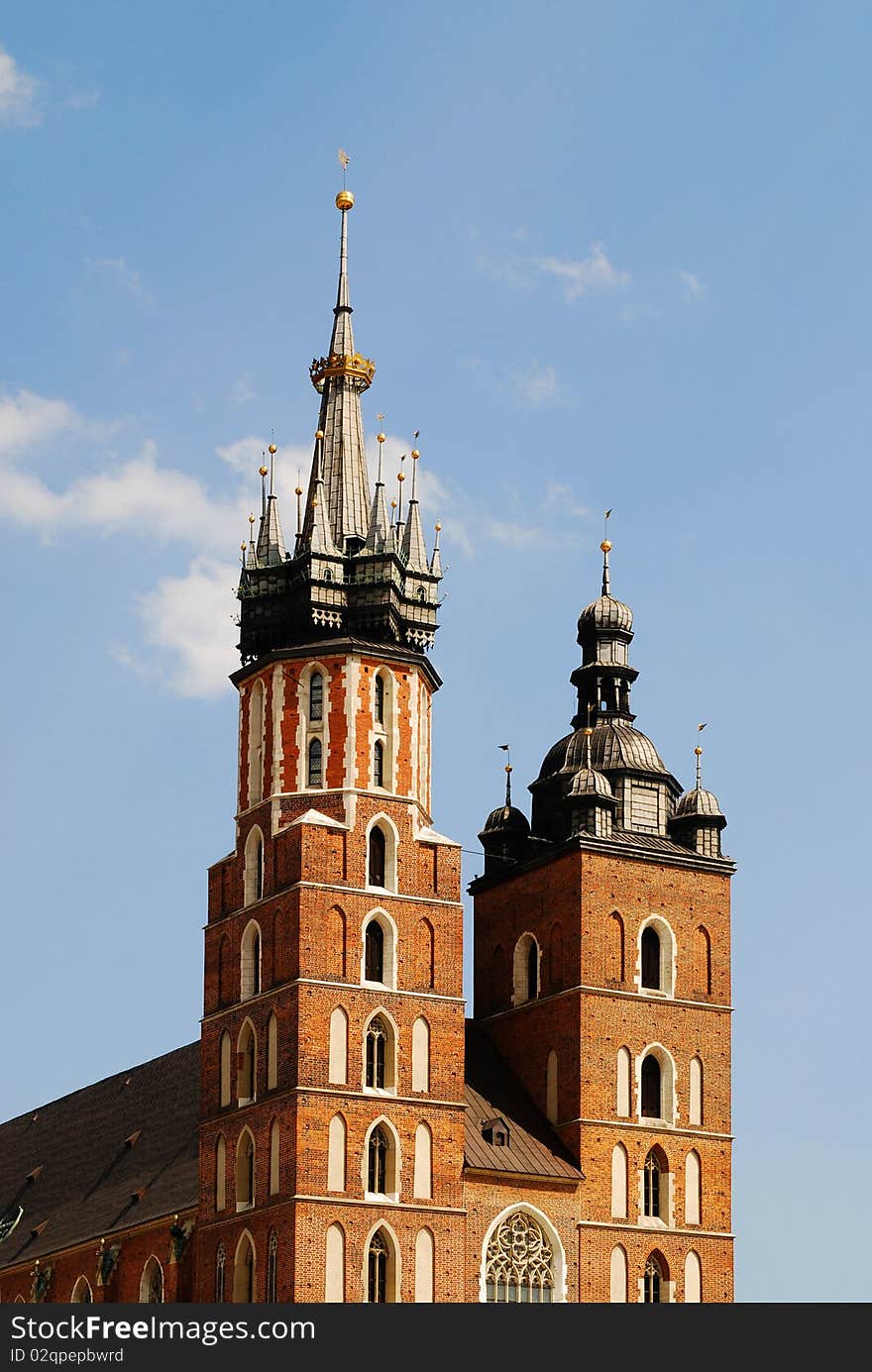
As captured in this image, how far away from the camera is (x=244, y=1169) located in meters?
78.4

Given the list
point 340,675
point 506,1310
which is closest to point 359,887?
point 340,675

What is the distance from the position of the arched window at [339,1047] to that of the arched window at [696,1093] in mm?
11616

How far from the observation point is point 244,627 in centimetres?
8375

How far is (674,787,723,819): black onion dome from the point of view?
86.6 meters

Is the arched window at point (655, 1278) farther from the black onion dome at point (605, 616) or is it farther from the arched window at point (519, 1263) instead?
the black onion dome at point (605, 616)

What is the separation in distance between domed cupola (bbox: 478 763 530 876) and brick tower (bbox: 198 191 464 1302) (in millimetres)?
6035

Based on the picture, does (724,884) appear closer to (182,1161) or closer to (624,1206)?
(624,1206)

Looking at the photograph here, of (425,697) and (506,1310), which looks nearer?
(506,1310)

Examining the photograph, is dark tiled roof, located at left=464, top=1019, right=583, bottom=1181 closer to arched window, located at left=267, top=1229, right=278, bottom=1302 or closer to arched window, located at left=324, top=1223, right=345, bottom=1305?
arched window, located at left=324, top=1223, right=345, bottom=1305

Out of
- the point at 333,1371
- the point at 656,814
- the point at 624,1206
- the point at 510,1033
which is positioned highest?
the point at 656,814

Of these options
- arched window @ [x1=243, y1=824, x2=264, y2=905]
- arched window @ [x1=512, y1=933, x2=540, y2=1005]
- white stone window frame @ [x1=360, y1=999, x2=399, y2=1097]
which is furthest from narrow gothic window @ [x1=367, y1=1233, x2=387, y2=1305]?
arched window @ [x1=512, y1=933, x2=540, y2=1005]

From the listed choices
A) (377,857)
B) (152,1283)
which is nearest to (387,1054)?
(377,857)

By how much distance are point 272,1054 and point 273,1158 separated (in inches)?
109

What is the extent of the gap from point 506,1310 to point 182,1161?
91.8 feet
